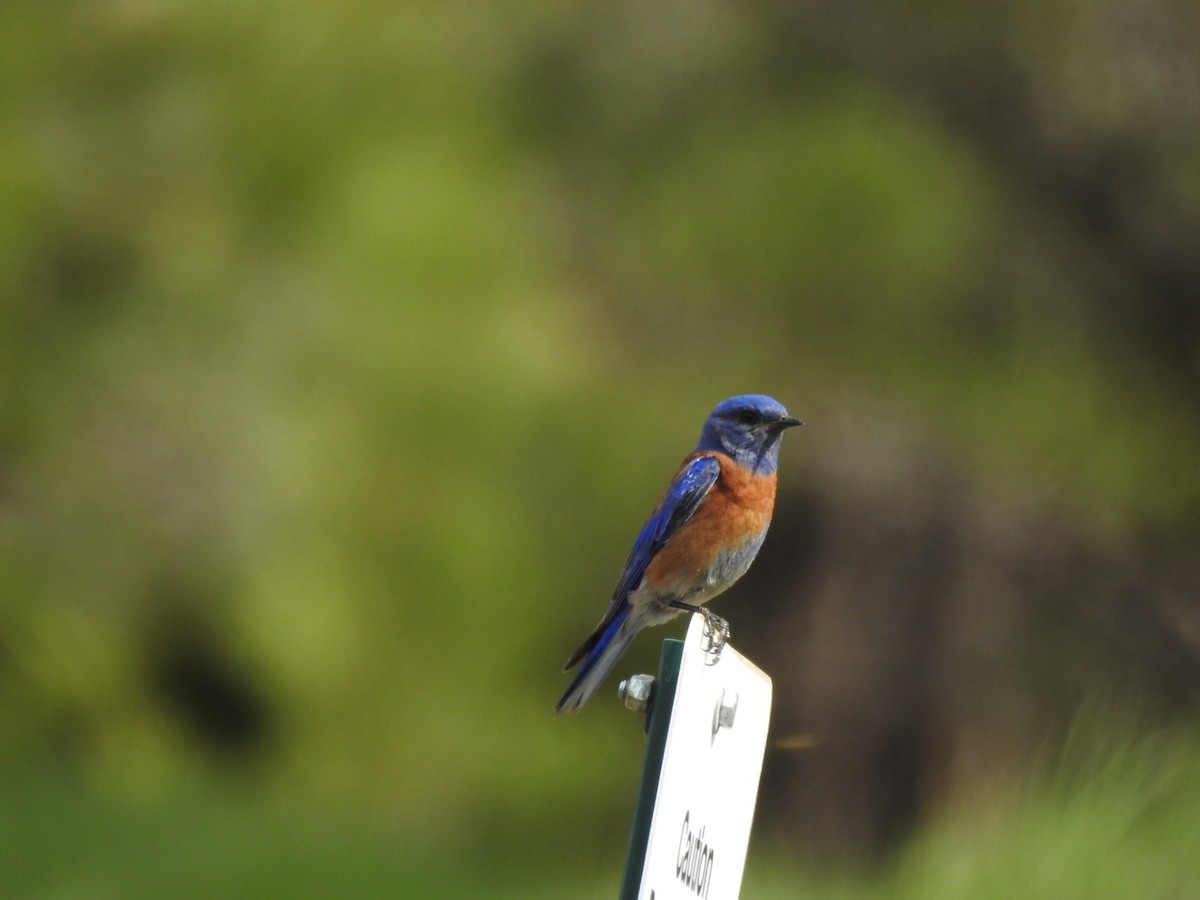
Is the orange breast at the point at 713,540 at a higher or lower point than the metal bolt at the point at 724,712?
higher

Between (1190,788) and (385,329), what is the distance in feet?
9.83

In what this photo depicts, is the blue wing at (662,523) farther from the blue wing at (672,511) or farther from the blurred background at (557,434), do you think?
the blurred background at (557,434)

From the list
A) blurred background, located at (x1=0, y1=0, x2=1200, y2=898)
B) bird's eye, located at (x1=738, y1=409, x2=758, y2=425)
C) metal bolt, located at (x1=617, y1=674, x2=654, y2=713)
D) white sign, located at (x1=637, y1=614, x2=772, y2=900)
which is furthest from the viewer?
blurred background, located at (x1=0, y1=0, x2=1200, y2=898)

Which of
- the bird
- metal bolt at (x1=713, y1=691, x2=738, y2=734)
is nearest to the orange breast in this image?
the bird

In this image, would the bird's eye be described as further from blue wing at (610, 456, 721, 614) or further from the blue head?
blue wing at (610, 456, 721, 614)

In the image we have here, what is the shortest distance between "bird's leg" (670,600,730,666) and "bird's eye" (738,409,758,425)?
1.27ft

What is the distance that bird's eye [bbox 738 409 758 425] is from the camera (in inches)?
118

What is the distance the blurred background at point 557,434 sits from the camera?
4754mm

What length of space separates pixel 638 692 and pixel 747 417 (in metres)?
1.56

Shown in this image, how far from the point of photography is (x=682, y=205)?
6.32m

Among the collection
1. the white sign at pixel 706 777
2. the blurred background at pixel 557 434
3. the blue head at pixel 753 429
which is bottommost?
the white sign at pixel 706 777

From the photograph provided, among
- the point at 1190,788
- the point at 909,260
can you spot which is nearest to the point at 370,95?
the point at 909,260

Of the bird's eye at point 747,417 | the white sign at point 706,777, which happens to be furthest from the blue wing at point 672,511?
the white sign at point 706,777

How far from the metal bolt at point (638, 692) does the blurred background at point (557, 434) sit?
8.01 feet
